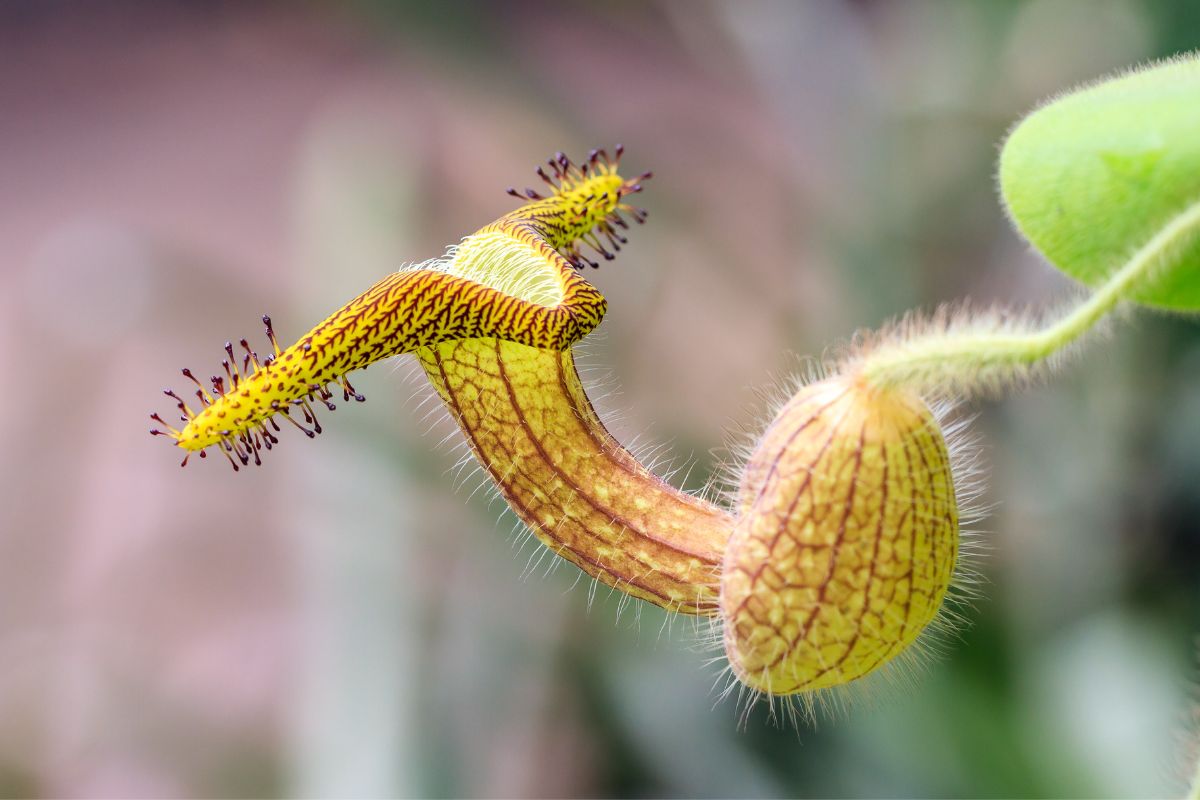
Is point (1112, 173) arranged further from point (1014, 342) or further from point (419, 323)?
point (419, 323)

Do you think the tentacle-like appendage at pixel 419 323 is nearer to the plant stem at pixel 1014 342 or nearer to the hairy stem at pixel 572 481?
the hairy stem at pixel 572 481

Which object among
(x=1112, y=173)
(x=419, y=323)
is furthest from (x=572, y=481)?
(x=1112, y=173)

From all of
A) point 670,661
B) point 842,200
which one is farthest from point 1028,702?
point 842,200

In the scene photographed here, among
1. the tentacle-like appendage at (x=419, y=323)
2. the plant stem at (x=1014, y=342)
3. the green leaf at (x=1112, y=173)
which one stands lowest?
the tentacle-like appendage at (x=419, y=323)

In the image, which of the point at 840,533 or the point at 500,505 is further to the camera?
the point at 500,505

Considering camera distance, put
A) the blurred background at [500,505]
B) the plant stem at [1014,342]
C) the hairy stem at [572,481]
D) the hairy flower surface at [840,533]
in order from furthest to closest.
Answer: the blurred background at [500,505], the hairy stem at [572,481], the hairy flower surface at [840,533], the plant stem at [1014,342]

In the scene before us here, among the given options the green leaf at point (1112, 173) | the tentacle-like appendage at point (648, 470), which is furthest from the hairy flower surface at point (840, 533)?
the green leaf at point (1112, 173)
